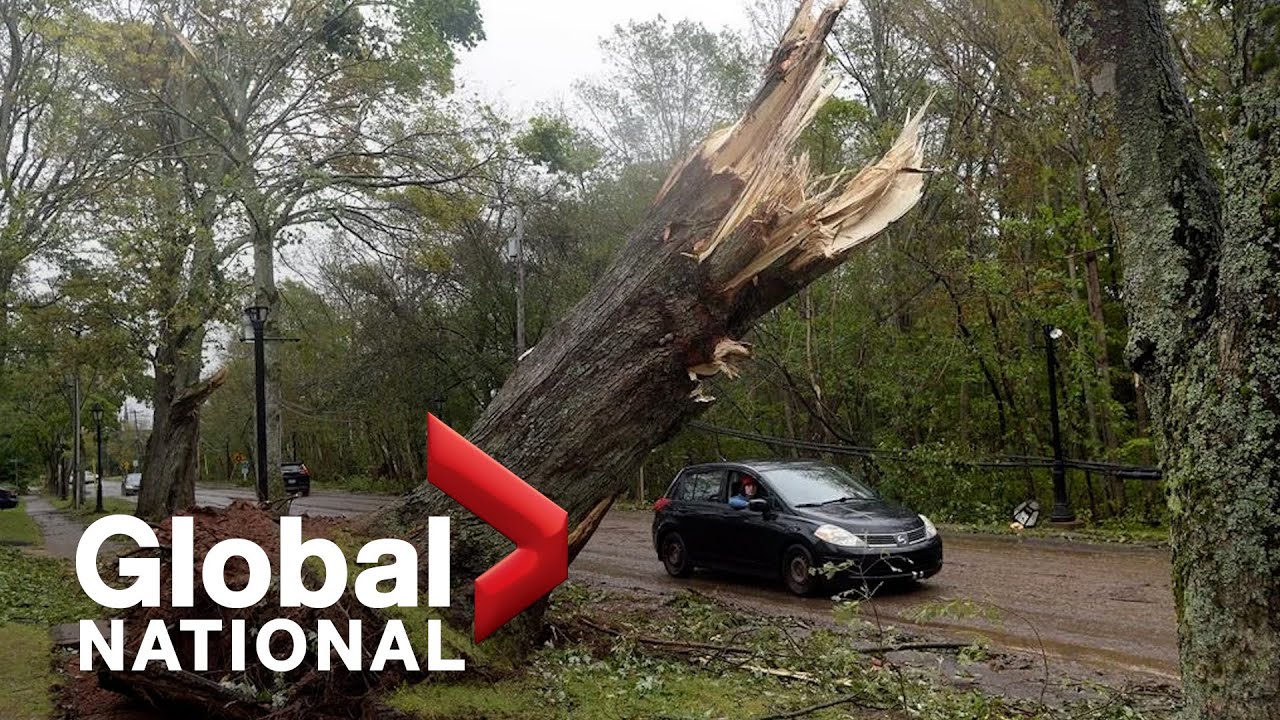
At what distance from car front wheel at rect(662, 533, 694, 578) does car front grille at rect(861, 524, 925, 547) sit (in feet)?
9.35

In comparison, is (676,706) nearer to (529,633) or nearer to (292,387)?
(529,633)

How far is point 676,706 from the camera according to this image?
5.36 meters

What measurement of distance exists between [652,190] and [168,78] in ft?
40.7

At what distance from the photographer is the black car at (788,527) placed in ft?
34.7

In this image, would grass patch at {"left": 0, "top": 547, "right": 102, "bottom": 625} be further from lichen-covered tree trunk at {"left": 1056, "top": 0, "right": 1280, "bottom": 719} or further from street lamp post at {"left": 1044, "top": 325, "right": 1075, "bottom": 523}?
street lamp post at {"left": 1044, "top": 325, "right": 1075, "bottom": 523}

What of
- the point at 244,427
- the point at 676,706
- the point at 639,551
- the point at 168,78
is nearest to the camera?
the point at 676,706

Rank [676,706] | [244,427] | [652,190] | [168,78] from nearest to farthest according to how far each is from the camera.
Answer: [676,706] < [168,78] < [652,190] < [244,427]

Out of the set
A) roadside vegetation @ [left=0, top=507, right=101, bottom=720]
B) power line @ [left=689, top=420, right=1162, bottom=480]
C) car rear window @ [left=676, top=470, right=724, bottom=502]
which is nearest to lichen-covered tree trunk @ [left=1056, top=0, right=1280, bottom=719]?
roadside vegetation @ [left=0, top=507, right=101, bottom=720]

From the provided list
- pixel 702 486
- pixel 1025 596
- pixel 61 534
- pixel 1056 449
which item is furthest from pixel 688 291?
pixel 61 534

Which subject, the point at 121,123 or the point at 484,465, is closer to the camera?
the point at 484,465

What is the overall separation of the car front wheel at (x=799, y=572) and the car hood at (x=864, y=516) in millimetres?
417

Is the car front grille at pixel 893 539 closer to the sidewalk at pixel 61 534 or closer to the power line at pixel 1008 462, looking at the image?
the power line at pixel 1008 462

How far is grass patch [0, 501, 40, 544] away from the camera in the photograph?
2308cm

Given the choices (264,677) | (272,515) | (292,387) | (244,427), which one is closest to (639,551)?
(272,515)
